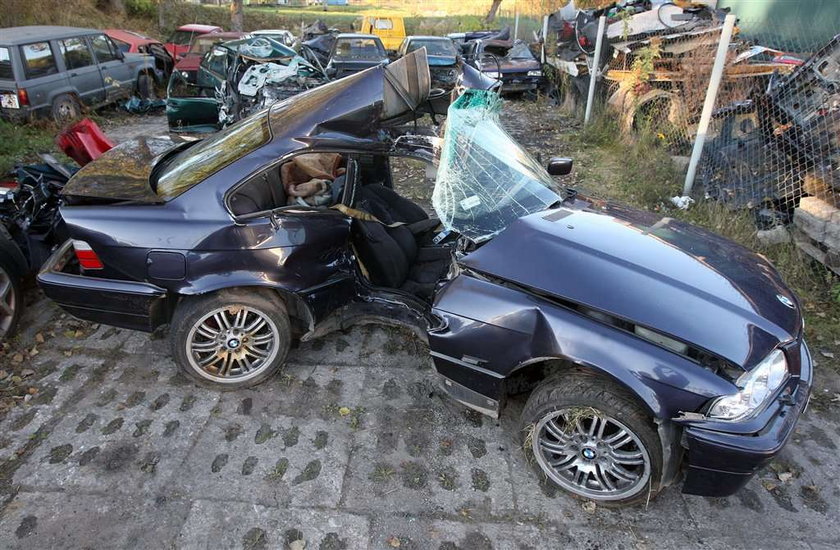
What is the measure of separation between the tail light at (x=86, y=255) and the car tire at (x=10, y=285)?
102 cm

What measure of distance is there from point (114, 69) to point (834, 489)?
12.8 m

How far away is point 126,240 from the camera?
9.93 ft

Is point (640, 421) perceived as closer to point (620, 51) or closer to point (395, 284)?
point (395, 284)

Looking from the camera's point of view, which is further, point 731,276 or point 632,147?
point 632,147

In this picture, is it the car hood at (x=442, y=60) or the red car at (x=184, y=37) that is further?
the red car at (x=184, y=37)

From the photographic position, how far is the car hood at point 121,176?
3.18 meters

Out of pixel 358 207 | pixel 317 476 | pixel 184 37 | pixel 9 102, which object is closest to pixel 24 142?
pixel 9 102

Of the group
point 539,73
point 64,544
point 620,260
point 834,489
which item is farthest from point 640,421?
point 539,73

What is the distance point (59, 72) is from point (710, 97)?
10.3 metres

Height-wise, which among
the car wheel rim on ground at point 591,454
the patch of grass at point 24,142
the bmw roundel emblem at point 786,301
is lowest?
the car wheel rim on ground at point 591,454

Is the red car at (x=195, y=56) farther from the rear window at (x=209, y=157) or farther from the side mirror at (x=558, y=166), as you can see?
the side mirror at (x=558, y=166)

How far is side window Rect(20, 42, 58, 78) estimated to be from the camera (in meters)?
8.66

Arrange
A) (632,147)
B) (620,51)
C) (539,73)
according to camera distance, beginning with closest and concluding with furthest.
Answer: (632,147), (620,51), (539,73)

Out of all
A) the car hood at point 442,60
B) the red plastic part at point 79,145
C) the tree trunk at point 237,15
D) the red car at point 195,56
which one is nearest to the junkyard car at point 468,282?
the red plastic part at point 79,145
